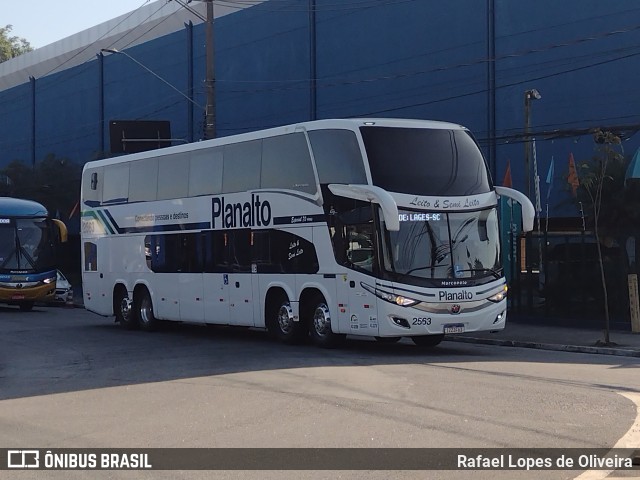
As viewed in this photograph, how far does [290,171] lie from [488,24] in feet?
59.2

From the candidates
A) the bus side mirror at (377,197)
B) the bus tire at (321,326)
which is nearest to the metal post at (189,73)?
the bus tire at (321,326)

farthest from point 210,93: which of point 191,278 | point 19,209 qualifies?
point 19,209

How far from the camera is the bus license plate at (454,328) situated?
709 inches

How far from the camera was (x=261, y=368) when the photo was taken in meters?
16.2

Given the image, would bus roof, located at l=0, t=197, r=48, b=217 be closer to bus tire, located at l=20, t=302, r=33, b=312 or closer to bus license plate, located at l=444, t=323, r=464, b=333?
bus tire, located at l=20, t=302, r=33, b=312

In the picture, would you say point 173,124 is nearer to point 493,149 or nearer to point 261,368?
point 493,149

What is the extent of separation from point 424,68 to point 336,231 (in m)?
20.4

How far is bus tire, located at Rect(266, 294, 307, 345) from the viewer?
66.2ft

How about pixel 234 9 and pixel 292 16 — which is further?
pixel 234 9

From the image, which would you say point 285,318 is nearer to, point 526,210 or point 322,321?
point 322,321

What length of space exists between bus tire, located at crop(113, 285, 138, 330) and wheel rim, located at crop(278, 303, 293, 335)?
6657 millimetres

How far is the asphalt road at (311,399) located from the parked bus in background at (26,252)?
46.9 ft

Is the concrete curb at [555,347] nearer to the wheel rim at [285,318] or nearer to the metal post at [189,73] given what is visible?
the wheel rim at [285,318]

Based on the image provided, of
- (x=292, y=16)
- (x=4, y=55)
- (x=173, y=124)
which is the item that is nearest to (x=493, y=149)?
(x=292, y=16)
